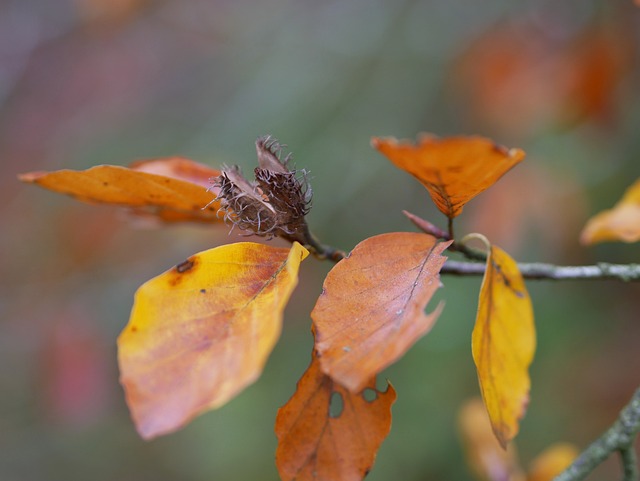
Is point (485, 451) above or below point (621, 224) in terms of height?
below

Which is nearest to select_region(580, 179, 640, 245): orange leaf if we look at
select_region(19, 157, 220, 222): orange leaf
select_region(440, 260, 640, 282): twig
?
select_region(440, 260, 640, 282): twig

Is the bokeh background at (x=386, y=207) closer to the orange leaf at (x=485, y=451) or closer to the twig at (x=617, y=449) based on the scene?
the orange leaf at (x=485, y=451)

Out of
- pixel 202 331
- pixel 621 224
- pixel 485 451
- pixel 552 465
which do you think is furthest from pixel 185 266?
pixel 485 451

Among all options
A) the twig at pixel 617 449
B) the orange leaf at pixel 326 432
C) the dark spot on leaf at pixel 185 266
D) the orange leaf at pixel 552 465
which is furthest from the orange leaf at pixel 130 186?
the orange leaf at pixel 552 465

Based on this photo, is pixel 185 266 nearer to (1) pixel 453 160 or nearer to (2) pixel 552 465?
(1) pixel 453 160

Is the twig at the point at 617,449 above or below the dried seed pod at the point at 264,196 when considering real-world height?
below

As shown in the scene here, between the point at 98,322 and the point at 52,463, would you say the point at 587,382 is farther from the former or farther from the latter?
the point at 52,463

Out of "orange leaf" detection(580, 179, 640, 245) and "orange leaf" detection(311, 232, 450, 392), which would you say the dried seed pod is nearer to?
"orange leaf" detection(311, 232, 450, 392)
